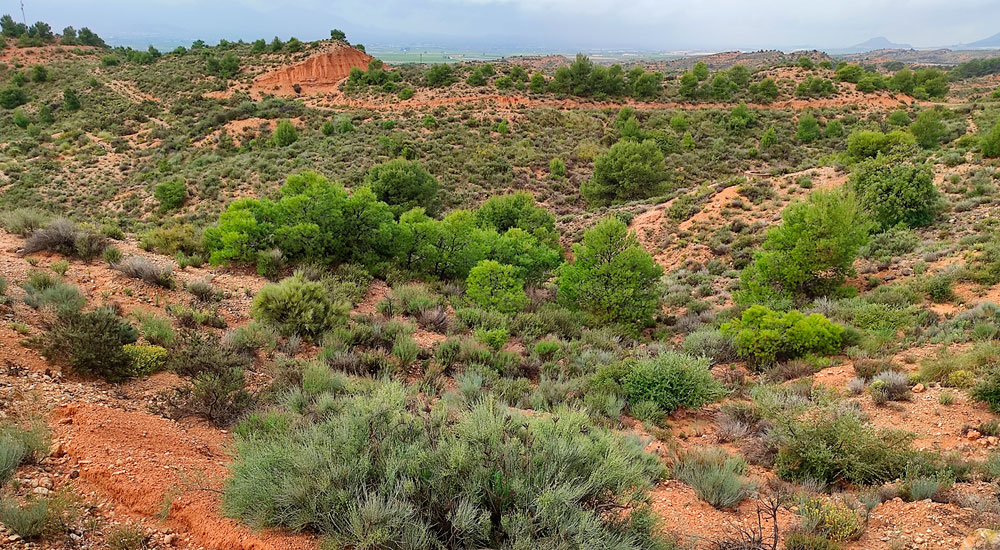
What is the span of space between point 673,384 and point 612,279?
5637 millimetres

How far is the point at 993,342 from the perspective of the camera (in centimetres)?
810

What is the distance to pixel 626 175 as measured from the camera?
28266 mm

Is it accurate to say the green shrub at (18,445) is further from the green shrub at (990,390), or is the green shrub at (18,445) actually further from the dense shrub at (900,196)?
the dense shrub at (900,196)

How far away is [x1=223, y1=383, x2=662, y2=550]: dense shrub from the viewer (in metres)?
3.40

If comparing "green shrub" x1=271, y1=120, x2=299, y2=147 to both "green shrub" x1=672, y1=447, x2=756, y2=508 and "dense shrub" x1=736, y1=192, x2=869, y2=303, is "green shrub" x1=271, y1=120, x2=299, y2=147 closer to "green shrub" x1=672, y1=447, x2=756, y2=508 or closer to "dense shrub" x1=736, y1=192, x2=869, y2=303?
"dense shrub" x1=736, y1=192, x2=869, y2=303

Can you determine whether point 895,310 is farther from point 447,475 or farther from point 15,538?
point 15,538

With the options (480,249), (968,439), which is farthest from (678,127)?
(968,439)

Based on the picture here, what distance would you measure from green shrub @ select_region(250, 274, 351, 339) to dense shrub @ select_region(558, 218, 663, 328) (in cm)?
701

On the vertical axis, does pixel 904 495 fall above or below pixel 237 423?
below

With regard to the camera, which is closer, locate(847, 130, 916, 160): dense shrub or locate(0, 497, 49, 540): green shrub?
locate(0, 497, 49, 540): green shrub

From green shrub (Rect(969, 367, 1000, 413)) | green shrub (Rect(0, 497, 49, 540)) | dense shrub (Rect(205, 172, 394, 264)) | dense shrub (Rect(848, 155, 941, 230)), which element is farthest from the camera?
dense shrub (Rect(848, 155, 941, 230))

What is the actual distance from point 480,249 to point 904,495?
11149 mm

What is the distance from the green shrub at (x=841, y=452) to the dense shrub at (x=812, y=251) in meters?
8.33

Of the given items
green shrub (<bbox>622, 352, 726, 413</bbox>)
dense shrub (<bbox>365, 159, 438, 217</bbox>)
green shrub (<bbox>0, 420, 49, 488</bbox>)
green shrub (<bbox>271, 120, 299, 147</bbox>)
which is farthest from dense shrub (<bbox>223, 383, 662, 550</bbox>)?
green shrub (<bbox>271, 120, 299, 147</bbox>)
